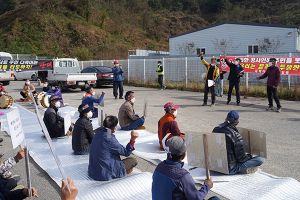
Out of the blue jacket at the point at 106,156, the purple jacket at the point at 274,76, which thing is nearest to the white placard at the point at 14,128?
the blue jacket at the point at 106,156

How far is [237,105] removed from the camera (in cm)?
1167

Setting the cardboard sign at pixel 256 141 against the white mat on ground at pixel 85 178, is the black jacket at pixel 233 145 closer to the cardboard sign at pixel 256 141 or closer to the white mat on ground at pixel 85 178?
the cardboard sign at pixel 256 141

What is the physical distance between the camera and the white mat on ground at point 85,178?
406 cm

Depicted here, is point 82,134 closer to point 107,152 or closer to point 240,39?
point 107,152

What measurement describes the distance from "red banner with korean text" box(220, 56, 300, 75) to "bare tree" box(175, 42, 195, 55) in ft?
43.0

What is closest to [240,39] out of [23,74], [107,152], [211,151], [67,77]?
[67,77]

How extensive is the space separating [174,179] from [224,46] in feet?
77.4

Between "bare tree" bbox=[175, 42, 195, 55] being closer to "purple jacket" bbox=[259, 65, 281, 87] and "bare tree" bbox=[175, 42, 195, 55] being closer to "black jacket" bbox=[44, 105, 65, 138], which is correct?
"purple jacket" bbox=[259, 65, 281, 87]

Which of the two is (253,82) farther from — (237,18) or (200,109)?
(237,18)

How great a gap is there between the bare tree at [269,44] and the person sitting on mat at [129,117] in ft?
58.6

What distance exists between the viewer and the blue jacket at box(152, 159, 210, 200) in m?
2.60

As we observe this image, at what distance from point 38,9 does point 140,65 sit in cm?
3282

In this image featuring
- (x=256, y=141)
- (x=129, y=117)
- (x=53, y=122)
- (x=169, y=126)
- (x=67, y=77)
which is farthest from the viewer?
(x=67, y=77)

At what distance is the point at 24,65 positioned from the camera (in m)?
15.1
